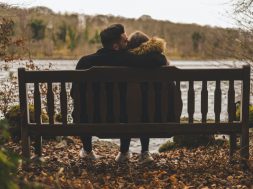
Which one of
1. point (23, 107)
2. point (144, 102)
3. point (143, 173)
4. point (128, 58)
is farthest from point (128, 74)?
point (23, 107)

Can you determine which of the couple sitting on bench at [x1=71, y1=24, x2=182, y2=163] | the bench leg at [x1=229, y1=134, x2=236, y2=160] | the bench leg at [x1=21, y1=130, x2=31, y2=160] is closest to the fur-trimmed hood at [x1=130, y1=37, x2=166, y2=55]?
the couple sitting on bench at [x1=71, y1=24, x2=182, y2=163]

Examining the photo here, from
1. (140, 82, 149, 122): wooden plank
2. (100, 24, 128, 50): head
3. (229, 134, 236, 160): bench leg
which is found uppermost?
(100, 24, 128, 50): head

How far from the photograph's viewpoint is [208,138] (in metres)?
9.26

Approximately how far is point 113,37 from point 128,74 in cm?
62

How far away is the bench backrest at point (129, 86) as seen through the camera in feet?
20.0

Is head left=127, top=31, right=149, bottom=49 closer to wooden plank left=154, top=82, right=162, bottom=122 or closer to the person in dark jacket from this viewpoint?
the person in dark jacket

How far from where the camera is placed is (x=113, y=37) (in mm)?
6453

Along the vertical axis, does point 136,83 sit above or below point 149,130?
above

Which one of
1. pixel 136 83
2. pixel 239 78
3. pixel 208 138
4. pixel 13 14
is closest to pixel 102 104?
pixel 136 83

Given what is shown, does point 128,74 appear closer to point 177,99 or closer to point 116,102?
point 116,102

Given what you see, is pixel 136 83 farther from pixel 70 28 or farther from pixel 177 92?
pixel 70 28

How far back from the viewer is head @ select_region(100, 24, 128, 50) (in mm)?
6465

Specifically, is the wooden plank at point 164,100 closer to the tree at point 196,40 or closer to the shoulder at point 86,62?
A: the shoulder at point 86,62

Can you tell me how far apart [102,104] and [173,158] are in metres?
1.99
